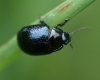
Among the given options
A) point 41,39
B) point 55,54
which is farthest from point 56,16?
point 55,54

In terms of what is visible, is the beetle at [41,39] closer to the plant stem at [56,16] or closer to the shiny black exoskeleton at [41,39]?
the shiny black exoskeleton at [41,39]

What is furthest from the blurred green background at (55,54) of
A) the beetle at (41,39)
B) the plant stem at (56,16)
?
the plant stem at (56,16)

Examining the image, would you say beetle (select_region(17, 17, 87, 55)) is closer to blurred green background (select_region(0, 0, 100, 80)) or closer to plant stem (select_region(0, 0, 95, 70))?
blurred green background (select_region(0, 0, 100, 80))

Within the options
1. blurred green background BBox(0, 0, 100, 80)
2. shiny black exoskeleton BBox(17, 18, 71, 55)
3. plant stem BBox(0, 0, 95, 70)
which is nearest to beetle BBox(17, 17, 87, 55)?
shiny black exoskeleton BBox(17, 18, 71, 55)

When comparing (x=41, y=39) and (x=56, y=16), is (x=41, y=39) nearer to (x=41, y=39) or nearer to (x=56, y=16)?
(x=41, y=39)

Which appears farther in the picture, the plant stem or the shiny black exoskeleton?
the shiny black exoskeleton

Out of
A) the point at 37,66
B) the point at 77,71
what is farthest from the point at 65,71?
the point at 37,66
